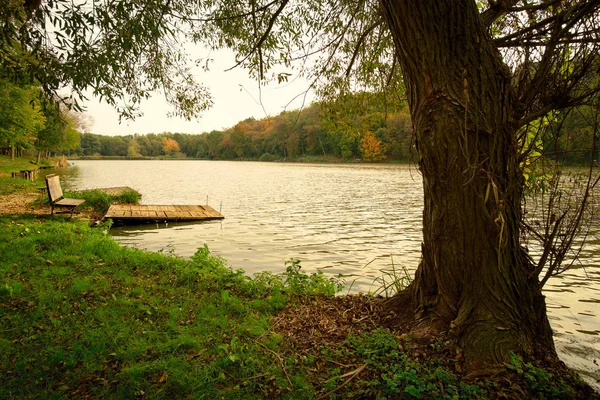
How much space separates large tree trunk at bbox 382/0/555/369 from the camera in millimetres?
2957

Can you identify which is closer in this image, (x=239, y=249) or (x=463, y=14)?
(x=463, y=14)

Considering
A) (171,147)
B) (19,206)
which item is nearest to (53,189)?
(19,206)

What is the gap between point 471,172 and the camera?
301 centimetres

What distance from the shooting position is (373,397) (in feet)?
8.68

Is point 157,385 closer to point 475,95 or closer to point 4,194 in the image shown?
point 475,95

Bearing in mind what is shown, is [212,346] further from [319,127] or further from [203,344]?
[319,127]

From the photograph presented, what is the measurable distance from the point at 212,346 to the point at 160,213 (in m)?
10.3

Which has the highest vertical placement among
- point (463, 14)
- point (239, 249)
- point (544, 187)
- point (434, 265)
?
point (463, 14)

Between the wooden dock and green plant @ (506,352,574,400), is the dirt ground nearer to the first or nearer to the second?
the wooden dock

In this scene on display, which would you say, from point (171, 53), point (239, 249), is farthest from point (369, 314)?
point (171, 53)

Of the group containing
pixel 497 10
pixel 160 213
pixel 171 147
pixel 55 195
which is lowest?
pixel 160 213

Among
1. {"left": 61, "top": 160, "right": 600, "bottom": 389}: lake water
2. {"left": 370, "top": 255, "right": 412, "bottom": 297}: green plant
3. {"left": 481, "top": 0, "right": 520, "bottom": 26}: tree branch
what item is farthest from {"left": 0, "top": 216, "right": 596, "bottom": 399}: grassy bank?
{"left": 481, "top": 0, "right": 520, "bottom": 26}: tree branch

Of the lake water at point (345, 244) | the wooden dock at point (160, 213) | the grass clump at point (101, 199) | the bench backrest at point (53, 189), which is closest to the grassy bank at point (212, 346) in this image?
the lake water at point (345, 244)

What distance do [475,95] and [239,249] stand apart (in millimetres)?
7059
